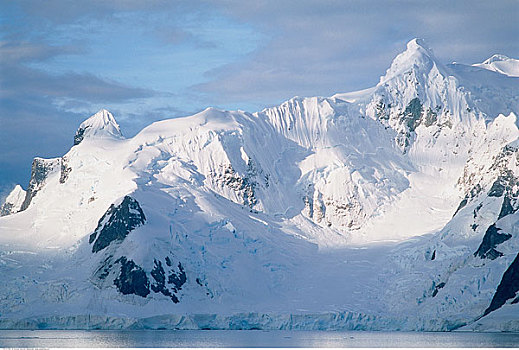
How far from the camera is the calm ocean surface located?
152 m

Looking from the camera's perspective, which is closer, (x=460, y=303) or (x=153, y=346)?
(x=153, y=346)

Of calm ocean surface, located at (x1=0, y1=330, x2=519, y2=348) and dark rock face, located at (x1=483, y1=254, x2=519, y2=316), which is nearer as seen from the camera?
calm ocean surface, located at (x1=0, y1=330, x2=519, y2=348)

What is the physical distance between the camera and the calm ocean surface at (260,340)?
15175cm

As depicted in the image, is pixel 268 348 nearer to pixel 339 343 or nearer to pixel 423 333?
pixel 339 343

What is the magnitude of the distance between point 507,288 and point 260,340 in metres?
50.5

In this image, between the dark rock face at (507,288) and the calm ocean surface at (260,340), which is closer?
the calm ocean surface at (260,340)

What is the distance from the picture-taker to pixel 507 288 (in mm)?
190125

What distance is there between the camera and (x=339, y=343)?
159 m

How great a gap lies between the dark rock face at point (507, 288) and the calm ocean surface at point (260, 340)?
881cm

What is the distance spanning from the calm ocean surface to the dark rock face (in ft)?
28.9

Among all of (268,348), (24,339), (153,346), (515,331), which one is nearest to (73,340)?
(24,339)

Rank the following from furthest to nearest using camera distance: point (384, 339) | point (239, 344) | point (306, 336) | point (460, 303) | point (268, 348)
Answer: point (460, 303), point (306, 336), point (384, 339), point (239, 344), point (268, 348)

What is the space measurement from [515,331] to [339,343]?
38.3m

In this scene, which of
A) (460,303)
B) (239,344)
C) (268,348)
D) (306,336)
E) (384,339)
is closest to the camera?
(268,348)
